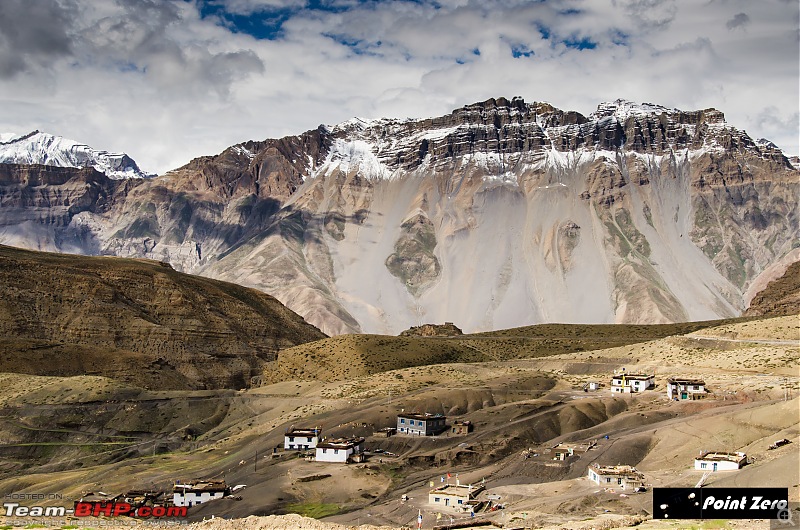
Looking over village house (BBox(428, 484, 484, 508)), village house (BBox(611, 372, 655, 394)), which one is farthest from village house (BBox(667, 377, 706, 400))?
village house (BBox(428, 484, 484, 508))

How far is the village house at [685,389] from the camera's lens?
10669 cm

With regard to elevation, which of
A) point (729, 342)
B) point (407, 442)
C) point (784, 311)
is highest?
point (784, 311)

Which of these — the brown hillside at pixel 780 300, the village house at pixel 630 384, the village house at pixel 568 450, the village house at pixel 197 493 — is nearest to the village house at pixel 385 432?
the village house at pixel 568 450

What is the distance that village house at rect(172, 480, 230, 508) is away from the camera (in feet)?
276

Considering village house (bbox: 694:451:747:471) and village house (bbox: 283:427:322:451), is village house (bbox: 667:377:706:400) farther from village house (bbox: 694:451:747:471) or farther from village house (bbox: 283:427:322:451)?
village house (bbox: 283:427:322:451)

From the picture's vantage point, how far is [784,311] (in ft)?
583

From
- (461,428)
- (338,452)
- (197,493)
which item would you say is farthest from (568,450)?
(197,493)

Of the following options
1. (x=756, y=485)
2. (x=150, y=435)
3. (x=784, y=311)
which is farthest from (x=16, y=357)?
(x=784, y=311)

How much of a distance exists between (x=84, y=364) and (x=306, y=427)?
169 ft

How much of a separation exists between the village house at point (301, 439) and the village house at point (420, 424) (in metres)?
8.61

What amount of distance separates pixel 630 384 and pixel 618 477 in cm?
3868

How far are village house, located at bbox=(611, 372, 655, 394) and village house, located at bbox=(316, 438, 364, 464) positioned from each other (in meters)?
34.0

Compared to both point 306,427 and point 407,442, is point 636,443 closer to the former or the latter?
point 407,442

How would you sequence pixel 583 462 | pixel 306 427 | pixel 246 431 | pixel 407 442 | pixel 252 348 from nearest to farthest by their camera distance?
pixel 583 462 < pixel 407 442 < pixel 306 427 < pixel 246 431 < pixel 252 348
